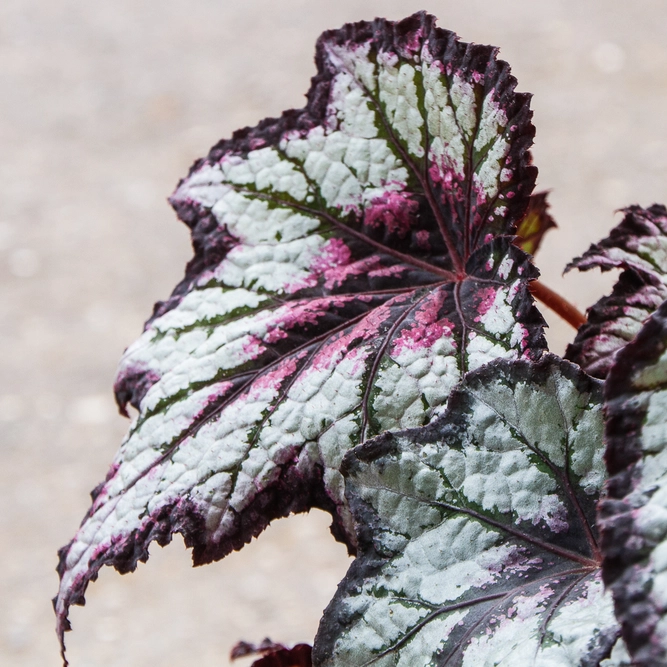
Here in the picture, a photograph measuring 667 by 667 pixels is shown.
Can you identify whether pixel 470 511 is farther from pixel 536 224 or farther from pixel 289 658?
pixel 536 224

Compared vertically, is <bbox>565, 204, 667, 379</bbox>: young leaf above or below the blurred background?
below

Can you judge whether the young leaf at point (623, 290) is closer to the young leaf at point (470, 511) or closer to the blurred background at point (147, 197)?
the young leaf at point (470, 511)

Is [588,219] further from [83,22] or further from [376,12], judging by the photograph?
[83,22]

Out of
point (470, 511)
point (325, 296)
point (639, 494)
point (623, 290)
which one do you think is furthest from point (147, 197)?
→ point (639, 494)

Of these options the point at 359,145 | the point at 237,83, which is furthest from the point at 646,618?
the point at 237,83

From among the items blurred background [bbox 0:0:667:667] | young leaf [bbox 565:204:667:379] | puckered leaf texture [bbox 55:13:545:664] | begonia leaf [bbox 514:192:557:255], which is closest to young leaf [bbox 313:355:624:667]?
puckered leaf texture [bbox 55:13:545:664]

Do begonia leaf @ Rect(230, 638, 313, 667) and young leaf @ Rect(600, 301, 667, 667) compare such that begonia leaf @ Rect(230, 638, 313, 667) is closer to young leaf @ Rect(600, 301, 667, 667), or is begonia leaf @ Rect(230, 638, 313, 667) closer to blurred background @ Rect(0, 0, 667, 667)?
young leaf @ Rect(600, 301, 667, 667)
